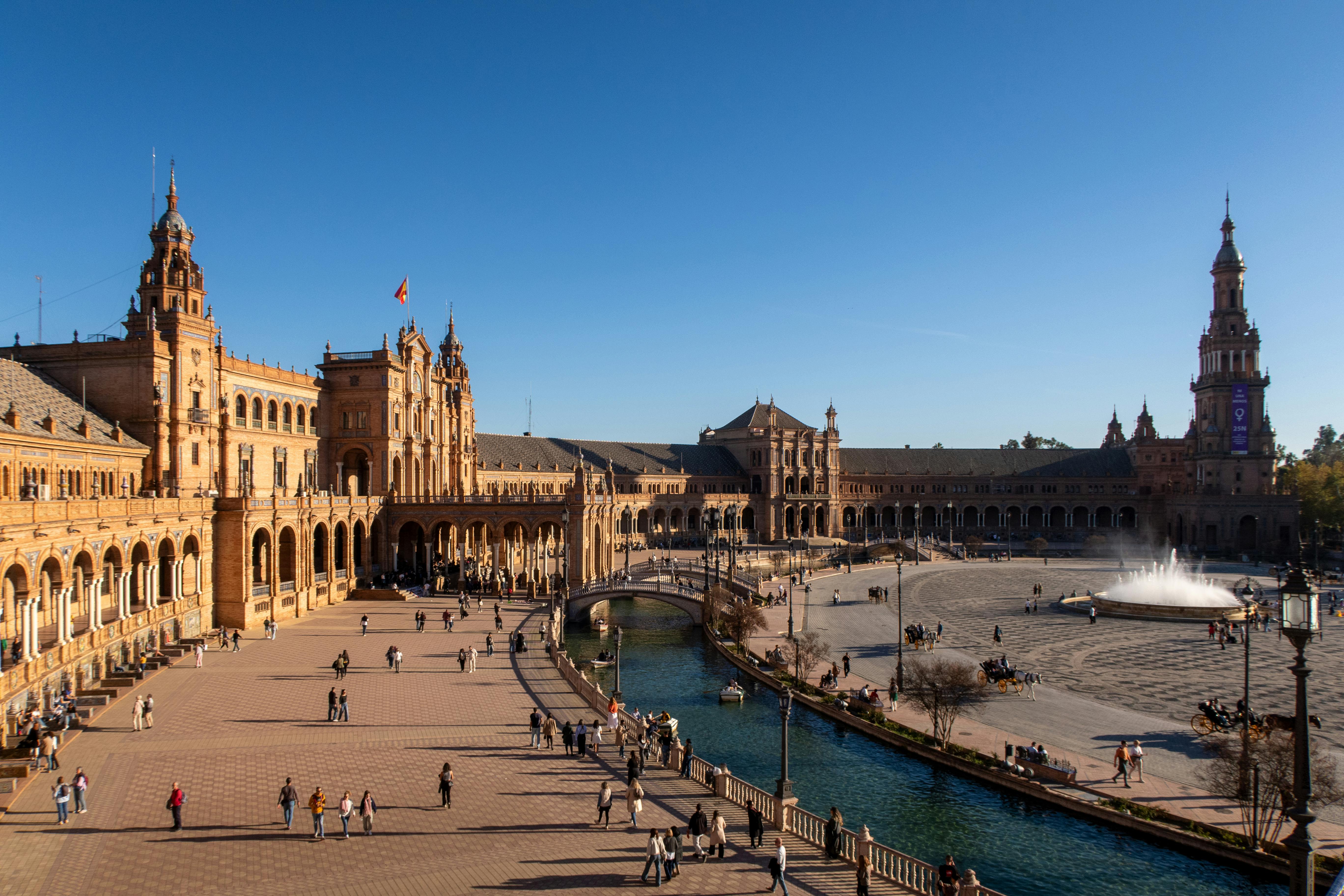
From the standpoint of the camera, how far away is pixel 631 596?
62469 millimetres

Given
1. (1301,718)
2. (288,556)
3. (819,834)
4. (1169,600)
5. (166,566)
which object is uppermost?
(1301,718)

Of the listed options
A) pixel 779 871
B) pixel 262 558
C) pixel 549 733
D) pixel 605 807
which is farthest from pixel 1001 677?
pixel 262 558

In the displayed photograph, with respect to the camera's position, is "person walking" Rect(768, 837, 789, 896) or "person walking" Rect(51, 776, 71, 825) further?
"person walking" Rect(51, 776, 71, 825)

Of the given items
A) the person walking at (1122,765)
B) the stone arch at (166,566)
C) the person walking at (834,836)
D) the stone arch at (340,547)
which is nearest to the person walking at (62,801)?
the person walking at (834,836)

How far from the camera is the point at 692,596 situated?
62562 mm

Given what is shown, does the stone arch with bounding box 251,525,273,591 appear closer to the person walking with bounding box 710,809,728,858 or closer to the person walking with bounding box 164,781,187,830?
the person walking with bounding box 164,781,187,830

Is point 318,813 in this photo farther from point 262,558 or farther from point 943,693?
point 262,558

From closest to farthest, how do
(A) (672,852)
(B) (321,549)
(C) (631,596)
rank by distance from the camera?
1. (A) (672,852)
2. (C) (631,596)
3. (B) (321,549)

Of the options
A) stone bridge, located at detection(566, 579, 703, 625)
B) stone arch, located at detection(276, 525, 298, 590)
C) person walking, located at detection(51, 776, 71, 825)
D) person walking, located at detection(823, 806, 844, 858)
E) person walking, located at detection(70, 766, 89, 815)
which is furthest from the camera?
stone bridge, located at detection(566, 579, 703, 625)

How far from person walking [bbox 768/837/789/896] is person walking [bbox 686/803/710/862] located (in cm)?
213

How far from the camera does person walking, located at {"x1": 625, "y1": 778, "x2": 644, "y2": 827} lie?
75.8 ft

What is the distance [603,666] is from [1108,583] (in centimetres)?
5174

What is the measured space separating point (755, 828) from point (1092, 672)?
29311mm

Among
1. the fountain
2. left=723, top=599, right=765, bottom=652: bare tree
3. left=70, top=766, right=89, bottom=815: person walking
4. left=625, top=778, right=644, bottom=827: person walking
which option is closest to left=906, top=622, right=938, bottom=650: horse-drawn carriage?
left=723, top=599, right=765, bottom=652: bare tree
